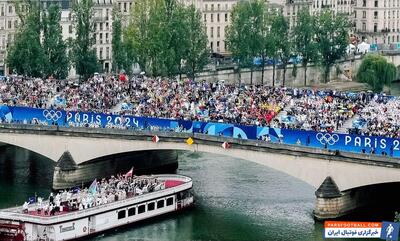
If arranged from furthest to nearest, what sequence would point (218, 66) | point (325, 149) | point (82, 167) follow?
point (218, 66), point (82, 167), point (325, 149)

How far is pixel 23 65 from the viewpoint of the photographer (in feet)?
547

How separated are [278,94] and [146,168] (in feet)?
44.6

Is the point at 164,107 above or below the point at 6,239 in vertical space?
above

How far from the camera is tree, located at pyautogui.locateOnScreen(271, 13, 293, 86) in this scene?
194 m

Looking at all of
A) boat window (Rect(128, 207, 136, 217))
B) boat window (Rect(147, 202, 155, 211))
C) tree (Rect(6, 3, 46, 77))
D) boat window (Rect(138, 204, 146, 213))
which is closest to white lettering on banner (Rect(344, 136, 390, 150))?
boat window (Rect(147, 202, 155, 211))

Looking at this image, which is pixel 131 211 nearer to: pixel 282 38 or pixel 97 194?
pixel 97 194

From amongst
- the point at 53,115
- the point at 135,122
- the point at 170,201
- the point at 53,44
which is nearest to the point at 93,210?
the point at 170,201

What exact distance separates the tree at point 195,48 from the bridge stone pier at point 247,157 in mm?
43184

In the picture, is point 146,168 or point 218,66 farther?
point 218,66

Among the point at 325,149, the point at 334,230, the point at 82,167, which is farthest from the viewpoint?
the point at 82,167

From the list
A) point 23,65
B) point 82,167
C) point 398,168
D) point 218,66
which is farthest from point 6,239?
point 218,66

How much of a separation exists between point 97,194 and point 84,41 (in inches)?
2211

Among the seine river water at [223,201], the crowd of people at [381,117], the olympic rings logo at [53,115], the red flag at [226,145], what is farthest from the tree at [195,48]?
the red flag at [226,145]

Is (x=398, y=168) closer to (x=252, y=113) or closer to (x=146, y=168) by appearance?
(x=252, y=113)
